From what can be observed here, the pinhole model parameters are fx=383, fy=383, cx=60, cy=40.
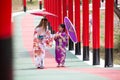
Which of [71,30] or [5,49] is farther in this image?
[71,30]

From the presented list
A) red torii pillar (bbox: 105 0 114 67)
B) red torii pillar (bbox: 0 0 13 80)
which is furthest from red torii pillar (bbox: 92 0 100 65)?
red torii pillar (bbox: 0 0 13 80)

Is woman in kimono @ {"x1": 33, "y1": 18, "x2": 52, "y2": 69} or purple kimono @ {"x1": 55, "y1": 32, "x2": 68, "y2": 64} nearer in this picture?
woman in kimono @ {"x1": 33, "y1": 18, "x2": 52, "y2": 69}

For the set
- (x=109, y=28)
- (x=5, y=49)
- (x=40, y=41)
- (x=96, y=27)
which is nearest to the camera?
(x=5, y=49)

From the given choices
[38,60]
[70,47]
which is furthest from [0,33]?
[70,47]

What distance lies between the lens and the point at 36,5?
45.9 metres

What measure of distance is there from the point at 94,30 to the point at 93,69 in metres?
1.25

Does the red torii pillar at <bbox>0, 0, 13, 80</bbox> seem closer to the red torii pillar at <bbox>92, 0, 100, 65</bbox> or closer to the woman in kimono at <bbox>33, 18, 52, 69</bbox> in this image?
the woman in kimono at <bbox>33, 18, 52, 69</bbox>

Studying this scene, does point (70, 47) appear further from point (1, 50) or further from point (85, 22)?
point (1, 50)

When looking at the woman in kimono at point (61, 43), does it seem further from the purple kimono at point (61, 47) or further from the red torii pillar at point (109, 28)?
the red torii pillar at point (109, 28)

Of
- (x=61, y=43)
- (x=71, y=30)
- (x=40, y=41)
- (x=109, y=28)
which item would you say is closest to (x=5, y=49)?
(x=40, y=41)

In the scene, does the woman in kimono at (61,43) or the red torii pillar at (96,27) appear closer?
the woman in kimono at (61,43)

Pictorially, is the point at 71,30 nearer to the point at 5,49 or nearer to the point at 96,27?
the point at 96,27

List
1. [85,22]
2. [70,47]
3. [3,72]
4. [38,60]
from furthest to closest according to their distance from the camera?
[70,47] → [85,22] → [38,60] → [3,72]

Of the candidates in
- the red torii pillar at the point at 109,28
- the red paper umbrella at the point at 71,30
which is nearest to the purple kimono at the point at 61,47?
the red paper umbrella at the point at 71,30
